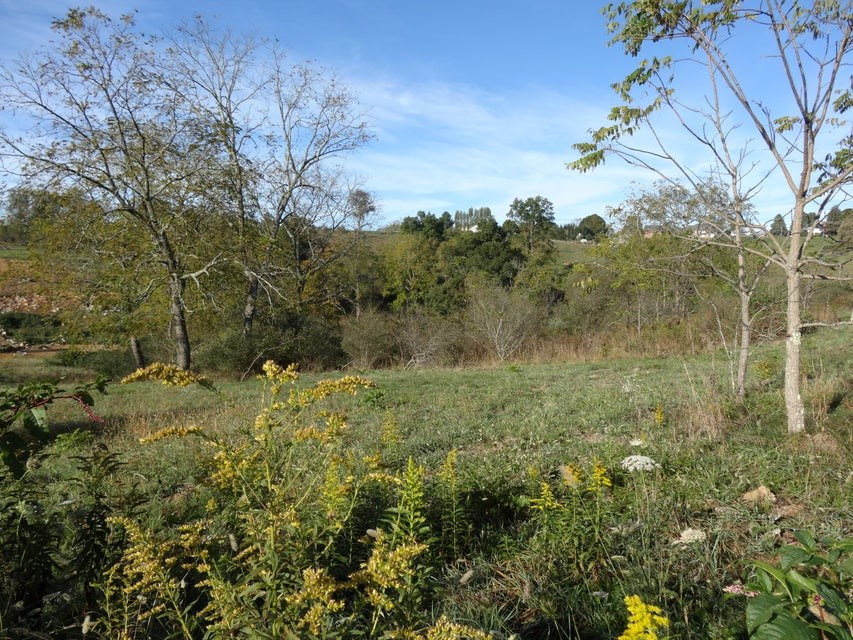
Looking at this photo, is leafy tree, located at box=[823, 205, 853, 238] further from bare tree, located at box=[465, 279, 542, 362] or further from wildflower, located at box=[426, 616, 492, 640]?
bare tree, located at box=[465, 279, 542, 362]

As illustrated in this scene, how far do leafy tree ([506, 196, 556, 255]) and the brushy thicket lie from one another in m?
34.5

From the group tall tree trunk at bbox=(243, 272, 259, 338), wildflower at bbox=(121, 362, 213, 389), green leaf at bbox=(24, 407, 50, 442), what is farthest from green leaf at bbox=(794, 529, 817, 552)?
tall tree trunk at bbox=(243, 272, 259, 338)

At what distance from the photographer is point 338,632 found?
1.57m

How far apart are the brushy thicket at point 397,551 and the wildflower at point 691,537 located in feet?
0.08

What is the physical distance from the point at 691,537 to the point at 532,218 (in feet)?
121

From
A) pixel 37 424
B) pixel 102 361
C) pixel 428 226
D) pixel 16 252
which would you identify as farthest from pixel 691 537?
pixel 428 226

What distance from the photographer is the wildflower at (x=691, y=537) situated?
2695 mm

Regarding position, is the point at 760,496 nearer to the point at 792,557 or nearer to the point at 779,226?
the point at 792,557

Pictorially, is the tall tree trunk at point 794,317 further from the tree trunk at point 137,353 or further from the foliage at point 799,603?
the tree trunk at point 137,353

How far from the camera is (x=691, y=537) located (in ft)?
8.89

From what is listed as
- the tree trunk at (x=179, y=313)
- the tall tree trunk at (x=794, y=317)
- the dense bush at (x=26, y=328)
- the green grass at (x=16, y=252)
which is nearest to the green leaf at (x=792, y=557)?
the tall tree trunk at (x=794, y=317)

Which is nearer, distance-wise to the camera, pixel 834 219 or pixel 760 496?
pixel 760 496

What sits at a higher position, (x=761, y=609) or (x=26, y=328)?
(x=761, y=609)

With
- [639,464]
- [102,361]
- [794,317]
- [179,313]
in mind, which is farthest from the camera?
[102,361]
